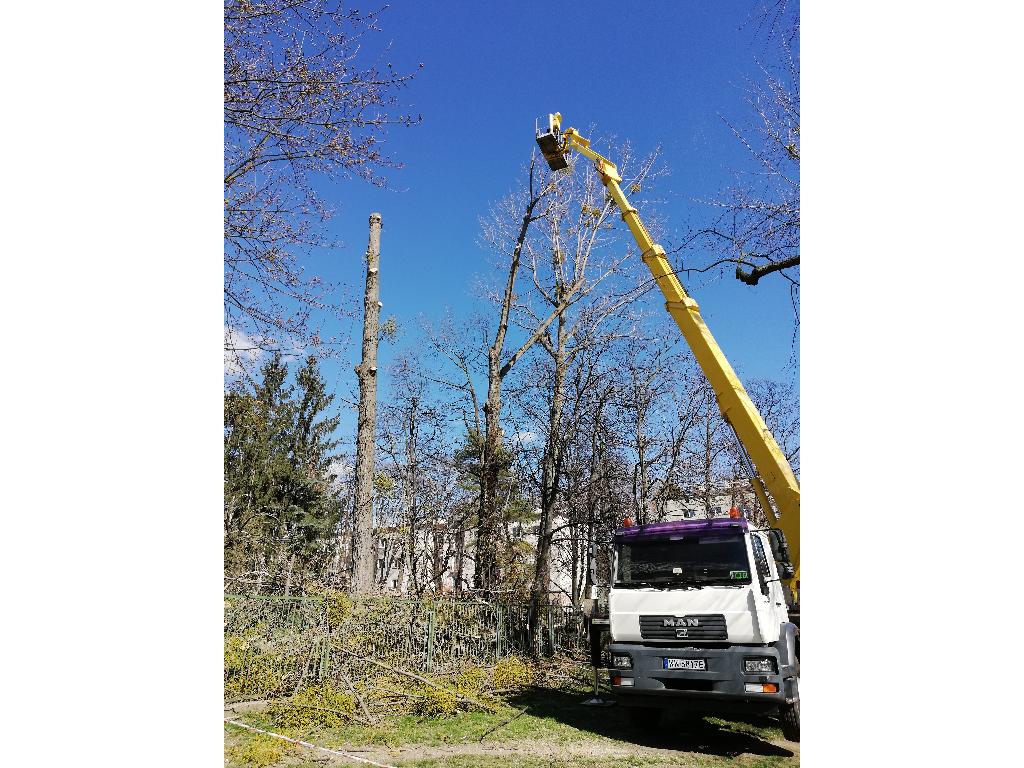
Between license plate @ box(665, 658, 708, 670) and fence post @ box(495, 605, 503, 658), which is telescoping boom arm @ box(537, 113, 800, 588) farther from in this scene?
fence post @ box(495, 605, 503, 658)

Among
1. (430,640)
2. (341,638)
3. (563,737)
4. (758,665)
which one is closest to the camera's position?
(758,665)

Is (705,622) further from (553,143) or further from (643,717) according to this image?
(553,143)

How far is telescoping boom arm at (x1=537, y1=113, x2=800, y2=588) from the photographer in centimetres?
519

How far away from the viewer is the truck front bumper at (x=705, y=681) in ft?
14.6

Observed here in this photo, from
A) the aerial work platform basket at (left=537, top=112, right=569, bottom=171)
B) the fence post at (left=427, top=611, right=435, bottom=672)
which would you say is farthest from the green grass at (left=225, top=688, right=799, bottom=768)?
the aerial work platform basket at (left=537, top=112, right=569, bottom=171)

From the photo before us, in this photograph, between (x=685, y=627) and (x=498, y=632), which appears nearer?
(x=685, y=627)

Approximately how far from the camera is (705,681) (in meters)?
4.63

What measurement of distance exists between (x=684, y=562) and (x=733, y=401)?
1432 millimetres

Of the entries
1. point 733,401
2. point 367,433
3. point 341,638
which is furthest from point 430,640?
point 733,401

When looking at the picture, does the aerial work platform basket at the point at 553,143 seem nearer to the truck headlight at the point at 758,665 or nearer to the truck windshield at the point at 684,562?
the truck windshield at the point at 684,562

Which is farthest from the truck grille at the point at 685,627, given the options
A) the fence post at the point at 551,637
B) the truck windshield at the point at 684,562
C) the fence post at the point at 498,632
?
the fence post at the point at 551,637

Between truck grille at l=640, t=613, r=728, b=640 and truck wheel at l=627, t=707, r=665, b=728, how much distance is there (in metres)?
0.85
